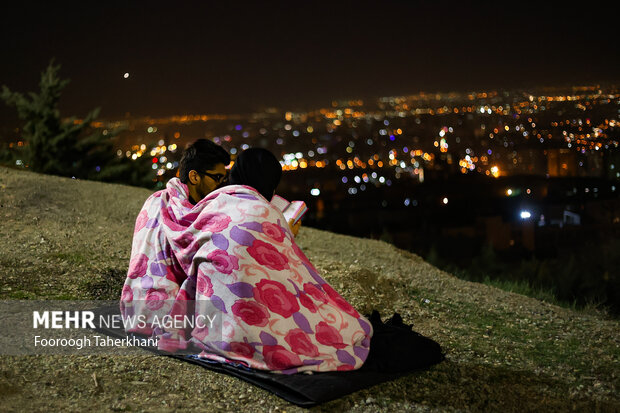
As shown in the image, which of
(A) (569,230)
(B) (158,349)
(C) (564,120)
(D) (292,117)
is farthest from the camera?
(D) (292,117)

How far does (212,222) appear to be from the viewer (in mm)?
3898

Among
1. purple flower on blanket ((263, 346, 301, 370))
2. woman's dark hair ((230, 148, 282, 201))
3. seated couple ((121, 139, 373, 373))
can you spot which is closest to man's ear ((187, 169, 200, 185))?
seated couple ((121, 139, 373, 373))

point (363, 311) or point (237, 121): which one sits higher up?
point (237, 121)

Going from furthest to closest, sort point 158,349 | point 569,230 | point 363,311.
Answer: point 569,230, point 363,311, point 158,349

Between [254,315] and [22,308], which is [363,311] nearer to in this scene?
[254,315]

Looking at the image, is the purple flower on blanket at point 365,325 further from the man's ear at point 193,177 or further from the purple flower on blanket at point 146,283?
the man's ear at point 193,177

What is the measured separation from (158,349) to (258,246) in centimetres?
88

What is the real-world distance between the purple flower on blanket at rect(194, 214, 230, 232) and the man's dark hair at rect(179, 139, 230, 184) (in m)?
0.78

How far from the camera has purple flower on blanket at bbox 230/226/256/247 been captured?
148 inches

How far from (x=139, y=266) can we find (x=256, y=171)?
3.24 ft

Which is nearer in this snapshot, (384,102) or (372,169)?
(372,169)

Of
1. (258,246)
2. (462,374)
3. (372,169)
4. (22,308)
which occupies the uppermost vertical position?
(372,169)

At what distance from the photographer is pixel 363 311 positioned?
5.48m

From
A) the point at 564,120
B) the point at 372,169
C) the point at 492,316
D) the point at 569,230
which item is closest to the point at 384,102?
the point at 372,169
